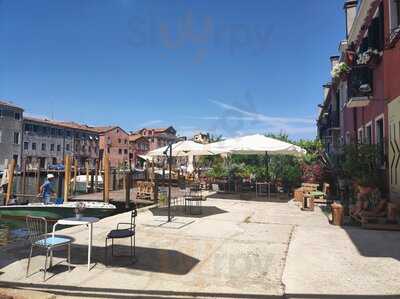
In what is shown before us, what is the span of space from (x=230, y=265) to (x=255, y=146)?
7770mm

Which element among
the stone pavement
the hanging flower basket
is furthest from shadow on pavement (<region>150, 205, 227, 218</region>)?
the hanging flower basket

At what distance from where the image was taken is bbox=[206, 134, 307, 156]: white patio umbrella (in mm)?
12328

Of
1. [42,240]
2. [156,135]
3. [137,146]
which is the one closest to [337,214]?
[42,240]

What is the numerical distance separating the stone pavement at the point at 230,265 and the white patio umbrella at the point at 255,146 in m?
4.42

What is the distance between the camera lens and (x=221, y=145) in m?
13.6

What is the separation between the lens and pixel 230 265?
5195 mm

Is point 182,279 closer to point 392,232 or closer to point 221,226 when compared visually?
point 221,226

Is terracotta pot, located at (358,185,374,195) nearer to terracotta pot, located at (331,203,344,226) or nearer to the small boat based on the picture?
terracotta pot, located at (331,203,344,226)

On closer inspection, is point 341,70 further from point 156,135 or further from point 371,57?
point 156,135

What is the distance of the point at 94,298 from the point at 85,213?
1076 cm

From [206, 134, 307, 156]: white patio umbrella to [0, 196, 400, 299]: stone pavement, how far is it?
4422 mm

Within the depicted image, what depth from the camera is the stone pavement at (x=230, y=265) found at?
4211 mm

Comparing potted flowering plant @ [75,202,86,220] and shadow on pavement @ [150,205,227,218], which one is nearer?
potted flowering plant @ [75,202,86,220]

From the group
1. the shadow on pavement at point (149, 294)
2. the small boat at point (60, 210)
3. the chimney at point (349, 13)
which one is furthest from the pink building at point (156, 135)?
the shadow on pavement at point (149, 294)
